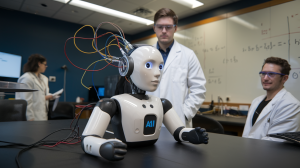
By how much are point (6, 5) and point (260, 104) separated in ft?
14.5

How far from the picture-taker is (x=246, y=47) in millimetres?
3096

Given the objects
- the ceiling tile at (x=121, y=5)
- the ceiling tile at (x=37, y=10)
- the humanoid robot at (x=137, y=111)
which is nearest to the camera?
the humanoid robot at (x=137, y=111)

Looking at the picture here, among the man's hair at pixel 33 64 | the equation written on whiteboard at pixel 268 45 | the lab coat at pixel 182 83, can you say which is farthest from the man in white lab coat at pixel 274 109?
the man's hair at pixel 33 64

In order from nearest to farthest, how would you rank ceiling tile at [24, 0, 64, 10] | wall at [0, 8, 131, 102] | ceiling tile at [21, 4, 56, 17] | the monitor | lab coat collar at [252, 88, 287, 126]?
lab coat collar at [252, 88, 287, 126]
ceiling tile at [24, 0, 64, 10]
the monitor
ceiling tile at [21, 4, 56, 17]
wall at [0, 8, 131, 102]

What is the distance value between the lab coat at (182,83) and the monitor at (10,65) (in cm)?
347

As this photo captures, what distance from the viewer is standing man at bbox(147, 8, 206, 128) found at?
1407 mm

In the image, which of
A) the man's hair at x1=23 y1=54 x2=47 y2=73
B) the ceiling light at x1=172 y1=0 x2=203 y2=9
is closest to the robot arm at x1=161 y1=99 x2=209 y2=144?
the man's hair at x1=23 y1=54 x2=47 y2=73

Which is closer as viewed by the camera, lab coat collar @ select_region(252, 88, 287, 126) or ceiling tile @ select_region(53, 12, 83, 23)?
lab coat collar @ select_region(252, 88, 287, 126)

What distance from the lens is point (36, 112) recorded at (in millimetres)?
2535

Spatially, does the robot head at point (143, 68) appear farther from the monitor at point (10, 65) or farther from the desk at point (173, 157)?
the monitor at point (10, 65)

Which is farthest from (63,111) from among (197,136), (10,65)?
(197,136)

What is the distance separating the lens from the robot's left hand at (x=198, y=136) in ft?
2.02

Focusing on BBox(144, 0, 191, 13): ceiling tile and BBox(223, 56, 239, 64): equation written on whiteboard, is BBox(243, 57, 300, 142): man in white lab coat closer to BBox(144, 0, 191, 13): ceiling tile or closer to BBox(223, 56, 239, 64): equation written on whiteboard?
BBox(223, 56, 239, 64): equation written on whiteboard

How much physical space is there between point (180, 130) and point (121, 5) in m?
3.21
